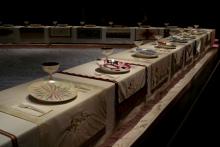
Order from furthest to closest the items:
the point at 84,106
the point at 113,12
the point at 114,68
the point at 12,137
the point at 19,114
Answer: the point at 113,12
the point at 114,68
the point at 84,106
the point at 19,114
the point at 12,137

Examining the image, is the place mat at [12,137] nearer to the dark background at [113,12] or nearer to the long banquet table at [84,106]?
the long banquet table at [84,106]

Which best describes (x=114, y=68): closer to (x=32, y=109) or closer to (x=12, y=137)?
(x=32, y=109)

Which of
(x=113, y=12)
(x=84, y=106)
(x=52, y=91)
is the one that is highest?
(x=113, y=12)

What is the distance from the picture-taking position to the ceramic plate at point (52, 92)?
190cm

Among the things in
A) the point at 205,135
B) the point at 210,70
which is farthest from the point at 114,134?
the point at 210,70

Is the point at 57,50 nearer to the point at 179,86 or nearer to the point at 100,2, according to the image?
the point at 100,2

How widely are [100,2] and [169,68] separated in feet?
21.1

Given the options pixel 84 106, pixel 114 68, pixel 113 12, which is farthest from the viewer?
pixel 113 12

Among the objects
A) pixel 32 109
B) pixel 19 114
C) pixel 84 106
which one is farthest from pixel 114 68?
pixel 19 114

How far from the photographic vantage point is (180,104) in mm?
3094

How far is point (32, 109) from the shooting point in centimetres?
179

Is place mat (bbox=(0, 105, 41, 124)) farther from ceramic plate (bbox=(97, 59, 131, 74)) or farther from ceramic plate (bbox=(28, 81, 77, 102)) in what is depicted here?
ceramic plate (bbox=(97, 59, 131, 74))

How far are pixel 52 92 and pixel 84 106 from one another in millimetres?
A: 255

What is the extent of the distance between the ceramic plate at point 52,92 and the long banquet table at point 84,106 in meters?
0.05
